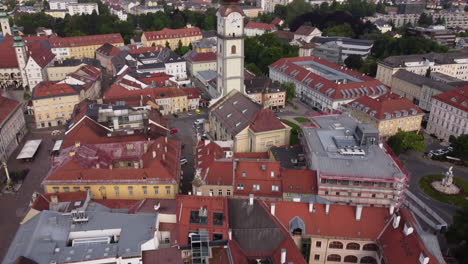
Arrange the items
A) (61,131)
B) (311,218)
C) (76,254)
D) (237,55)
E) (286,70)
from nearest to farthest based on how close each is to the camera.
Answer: (76,254) < (311,218) < (237,55) < (61,131) < (286,70)

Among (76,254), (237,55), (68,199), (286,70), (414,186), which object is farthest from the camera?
(286,70)

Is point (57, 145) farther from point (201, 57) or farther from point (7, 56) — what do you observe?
point (201, 57)

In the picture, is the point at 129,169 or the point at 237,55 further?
the point at 237,55

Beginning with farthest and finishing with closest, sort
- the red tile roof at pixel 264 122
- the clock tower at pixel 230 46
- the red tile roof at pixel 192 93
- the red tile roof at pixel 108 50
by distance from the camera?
1. the red tile roof at pixel 108 50
2. the red tile roof at pixel 192 93
3. the clock tower at pixel 230 46
4. the red tile roof at pixel 264 122

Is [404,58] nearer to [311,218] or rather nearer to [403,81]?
[403,81]

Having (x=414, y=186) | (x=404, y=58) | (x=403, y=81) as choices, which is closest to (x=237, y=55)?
(x=414, y=186)

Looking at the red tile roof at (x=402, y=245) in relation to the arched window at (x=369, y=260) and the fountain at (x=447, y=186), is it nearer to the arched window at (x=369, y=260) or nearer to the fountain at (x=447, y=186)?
the arched window at (x=369, y=260)

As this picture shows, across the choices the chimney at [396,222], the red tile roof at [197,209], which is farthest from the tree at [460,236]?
the red tile roof at [197,209]
